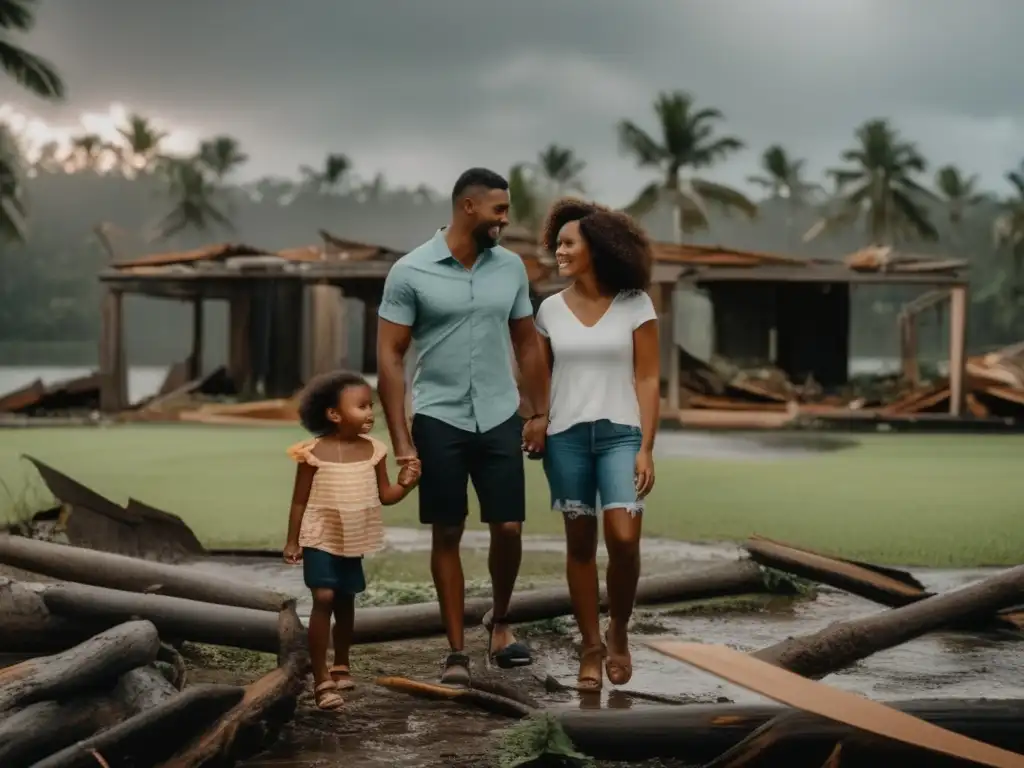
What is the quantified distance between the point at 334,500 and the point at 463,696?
0.85 metres

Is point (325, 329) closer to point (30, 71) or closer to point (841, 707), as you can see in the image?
point (30, 71)

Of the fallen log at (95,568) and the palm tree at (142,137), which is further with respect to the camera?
the palm tree at (142,137)

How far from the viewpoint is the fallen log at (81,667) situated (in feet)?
13.7

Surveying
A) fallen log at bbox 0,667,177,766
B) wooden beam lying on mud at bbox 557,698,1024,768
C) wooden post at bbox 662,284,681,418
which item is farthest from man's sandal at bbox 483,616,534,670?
wooden post at bbox 662,284,681,418

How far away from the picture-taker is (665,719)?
4.21m

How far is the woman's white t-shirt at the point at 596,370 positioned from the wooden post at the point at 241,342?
2223cm

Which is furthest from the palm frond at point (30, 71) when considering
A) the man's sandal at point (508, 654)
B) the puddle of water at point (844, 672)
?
the man's sandal at point (508, 654)

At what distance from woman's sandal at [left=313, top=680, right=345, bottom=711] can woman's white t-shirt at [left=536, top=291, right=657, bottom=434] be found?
1.23 metres

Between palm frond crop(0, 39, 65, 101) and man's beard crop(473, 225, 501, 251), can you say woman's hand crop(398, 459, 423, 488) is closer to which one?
man's beard crop(473, 225, 501, 251)

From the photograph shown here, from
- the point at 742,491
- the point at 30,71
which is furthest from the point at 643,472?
the point at 30,71

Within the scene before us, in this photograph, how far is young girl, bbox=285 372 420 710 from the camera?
4.89 m

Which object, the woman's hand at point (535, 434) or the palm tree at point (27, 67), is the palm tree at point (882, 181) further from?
the woman's hand at point (535, 434)

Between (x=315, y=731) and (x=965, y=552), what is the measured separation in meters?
6.56

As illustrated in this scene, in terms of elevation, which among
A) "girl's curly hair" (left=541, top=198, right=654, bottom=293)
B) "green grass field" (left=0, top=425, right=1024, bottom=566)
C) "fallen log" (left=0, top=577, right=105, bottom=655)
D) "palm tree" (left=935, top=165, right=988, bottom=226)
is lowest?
"green grass field" (left=0, top=425, right=1024, bottom=566)
